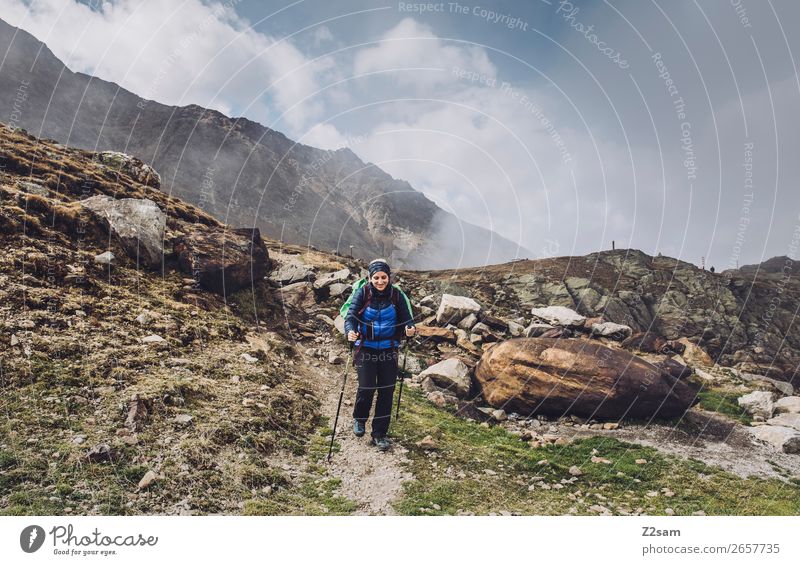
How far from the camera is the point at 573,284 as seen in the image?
37781 millimetres

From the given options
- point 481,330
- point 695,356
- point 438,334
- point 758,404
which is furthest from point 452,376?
point 695,356

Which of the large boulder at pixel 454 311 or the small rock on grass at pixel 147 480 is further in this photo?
the large boulder at pixel 454 311

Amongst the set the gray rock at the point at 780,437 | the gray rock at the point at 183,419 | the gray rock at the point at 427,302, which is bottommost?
the gray rock at the point at 183,419

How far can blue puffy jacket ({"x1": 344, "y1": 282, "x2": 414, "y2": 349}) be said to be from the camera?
→ 7.24m

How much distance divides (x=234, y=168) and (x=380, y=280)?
142723 mm

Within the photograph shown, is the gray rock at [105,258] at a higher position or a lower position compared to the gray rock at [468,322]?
higher

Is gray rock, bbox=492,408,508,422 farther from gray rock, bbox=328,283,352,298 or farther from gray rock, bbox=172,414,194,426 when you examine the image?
gray rock, bbox=328,283,352,298

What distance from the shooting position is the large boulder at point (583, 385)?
35.1ft

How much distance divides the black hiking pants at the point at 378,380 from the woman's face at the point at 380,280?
1211 millimetres

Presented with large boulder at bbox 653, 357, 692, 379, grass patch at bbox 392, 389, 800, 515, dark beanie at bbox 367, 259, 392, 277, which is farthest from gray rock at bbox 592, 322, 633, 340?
dark beanie at bbox 367, 259, 392, 277

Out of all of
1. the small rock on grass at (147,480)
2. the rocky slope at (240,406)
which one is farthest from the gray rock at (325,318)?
the small rock on grass at (147,480)

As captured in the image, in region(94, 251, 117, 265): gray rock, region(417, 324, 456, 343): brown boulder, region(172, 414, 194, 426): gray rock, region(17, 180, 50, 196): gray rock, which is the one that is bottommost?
region(172, 414, 194, 426): gray rock

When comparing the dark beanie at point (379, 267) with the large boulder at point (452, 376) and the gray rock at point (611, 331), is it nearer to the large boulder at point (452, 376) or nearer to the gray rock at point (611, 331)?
the large boulder at point (452, 376)
